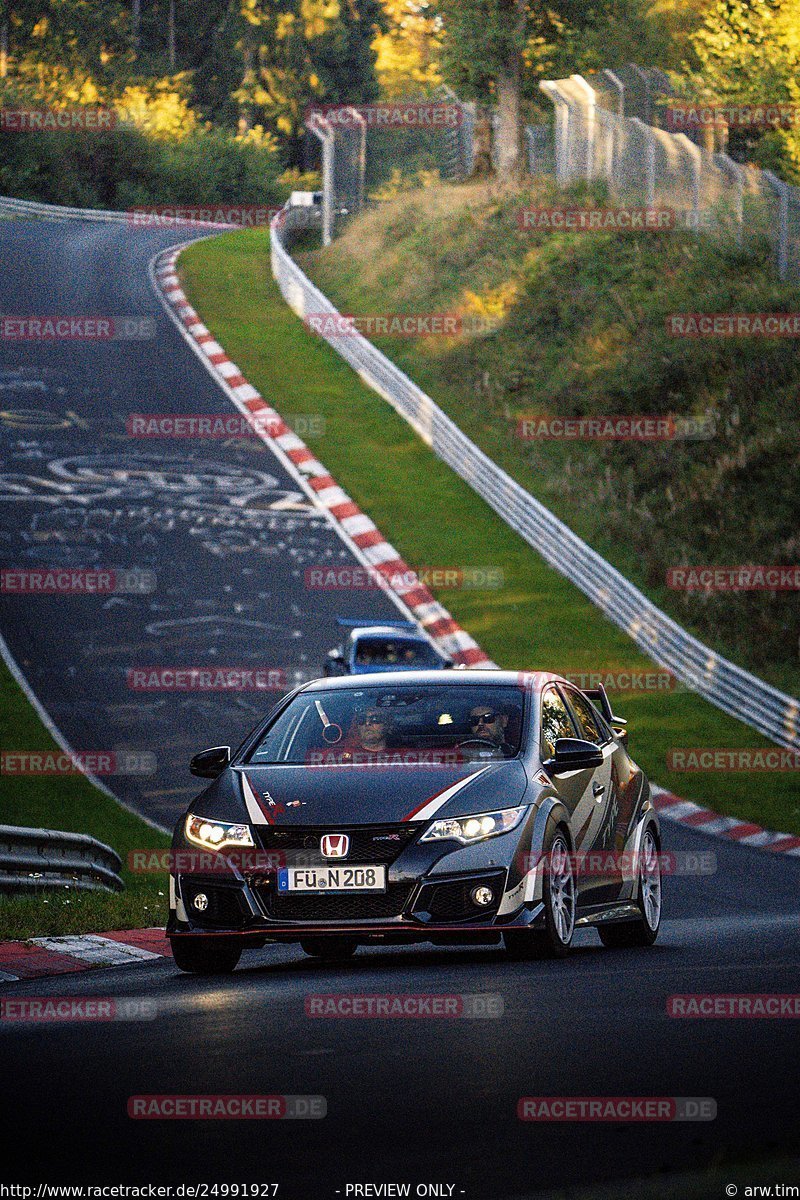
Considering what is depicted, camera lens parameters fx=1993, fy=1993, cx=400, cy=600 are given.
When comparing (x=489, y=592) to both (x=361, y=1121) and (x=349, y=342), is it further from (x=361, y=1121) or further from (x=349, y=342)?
(x=361, y=1121)

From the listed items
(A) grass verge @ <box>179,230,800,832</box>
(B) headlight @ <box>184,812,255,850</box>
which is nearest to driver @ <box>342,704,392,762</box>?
(B) headlight @ <box>184,812,255,850</box>

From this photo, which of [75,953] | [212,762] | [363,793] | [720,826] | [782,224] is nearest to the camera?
[363,793]

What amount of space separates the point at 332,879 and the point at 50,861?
171 inches

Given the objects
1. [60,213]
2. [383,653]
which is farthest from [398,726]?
[60,213]

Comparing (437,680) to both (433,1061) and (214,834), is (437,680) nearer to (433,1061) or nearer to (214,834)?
(214,834)

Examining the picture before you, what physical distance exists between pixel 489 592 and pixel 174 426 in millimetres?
10564

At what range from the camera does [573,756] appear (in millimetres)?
10258

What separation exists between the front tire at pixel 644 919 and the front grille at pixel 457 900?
1.98 m

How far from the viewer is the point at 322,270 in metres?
54.1

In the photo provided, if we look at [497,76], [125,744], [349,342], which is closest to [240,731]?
[125,744]

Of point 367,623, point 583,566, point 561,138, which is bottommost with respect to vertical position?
point 583,566

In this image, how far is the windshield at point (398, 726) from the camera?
10.3 meters

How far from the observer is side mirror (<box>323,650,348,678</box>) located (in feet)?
77.4

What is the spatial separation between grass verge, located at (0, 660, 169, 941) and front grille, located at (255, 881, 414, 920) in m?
2.44
